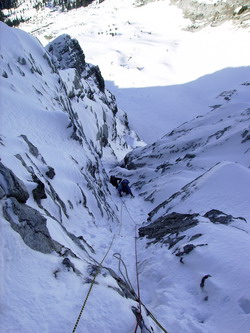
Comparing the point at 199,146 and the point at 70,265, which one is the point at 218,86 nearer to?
the point at 199,146

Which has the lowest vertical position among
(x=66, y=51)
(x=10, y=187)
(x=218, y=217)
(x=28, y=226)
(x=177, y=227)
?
(x=177, y=227)

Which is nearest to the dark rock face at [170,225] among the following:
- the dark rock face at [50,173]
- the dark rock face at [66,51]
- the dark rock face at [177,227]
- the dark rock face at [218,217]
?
the dark rock face at [177,227]

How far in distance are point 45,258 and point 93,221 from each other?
625 cm

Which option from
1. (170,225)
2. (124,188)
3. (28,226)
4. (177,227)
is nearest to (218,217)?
(177,227)

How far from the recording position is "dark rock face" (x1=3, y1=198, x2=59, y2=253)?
19.2ft

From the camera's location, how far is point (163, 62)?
60250mm

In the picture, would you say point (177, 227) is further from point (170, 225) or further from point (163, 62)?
point (163, 62)

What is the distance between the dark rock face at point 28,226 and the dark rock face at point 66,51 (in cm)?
2972

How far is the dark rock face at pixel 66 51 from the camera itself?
3381cm

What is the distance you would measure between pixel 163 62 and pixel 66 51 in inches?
1209

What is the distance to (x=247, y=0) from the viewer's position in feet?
213

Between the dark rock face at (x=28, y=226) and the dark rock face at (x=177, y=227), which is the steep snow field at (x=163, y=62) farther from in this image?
the dark rock face at (x=28, y=226)

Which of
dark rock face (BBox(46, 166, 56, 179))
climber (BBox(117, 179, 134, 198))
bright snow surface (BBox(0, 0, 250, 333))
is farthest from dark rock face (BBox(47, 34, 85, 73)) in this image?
dark rock face (BBox(46, 166, 56, 179))

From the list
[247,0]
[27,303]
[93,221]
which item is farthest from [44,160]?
[247,0]
